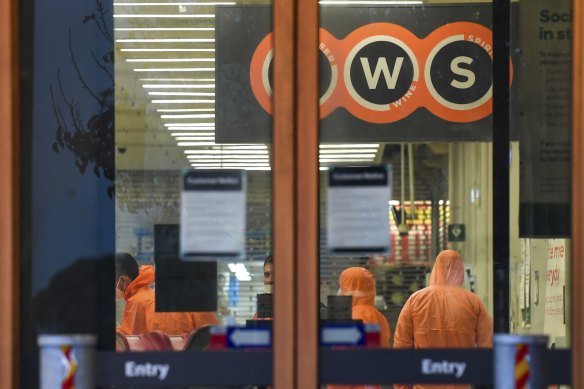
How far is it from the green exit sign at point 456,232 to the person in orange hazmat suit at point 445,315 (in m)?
0.06

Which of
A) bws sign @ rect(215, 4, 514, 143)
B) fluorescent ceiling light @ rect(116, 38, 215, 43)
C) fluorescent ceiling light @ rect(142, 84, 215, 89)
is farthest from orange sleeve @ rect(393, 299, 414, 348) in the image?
fluorescent ceiling light @ rect(116, 38, 215, 43)

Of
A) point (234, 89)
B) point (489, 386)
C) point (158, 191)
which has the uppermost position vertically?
point (234, 89)

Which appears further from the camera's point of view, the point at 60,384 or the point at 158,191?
the point at 158,191

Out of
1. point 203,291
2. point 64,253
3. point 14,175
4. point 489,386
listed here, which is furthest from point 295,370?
point 14,175

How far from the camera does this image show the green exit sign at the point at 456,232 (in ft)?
15.0

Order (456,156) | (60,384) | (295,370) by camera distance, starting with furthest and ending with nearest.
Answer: (456,156), (295,370), (60,384)

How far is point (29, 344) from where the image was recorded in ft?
14.0

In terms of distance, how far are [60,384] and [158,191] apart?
967 millimetres

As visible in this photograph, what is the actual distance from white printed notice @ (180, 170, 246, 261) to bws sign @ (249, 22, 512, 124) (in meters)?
0.66

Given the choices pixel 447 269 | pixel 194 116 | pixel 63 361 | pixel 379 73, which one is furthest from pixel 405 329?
pixel 63 361

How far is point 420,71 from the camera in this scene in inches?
176

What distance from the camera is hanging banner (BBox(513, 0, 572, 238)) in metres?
4.36

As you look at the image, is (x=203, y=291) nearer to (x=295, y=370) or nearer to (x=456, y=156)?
(x=295, y=370)

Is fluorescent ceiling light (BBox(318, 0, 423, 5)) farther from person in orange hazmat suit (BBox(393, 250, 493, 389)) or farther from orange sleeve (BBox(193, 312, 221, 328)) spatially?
orange sleeve (BBox(193, 312, 221, 328))
